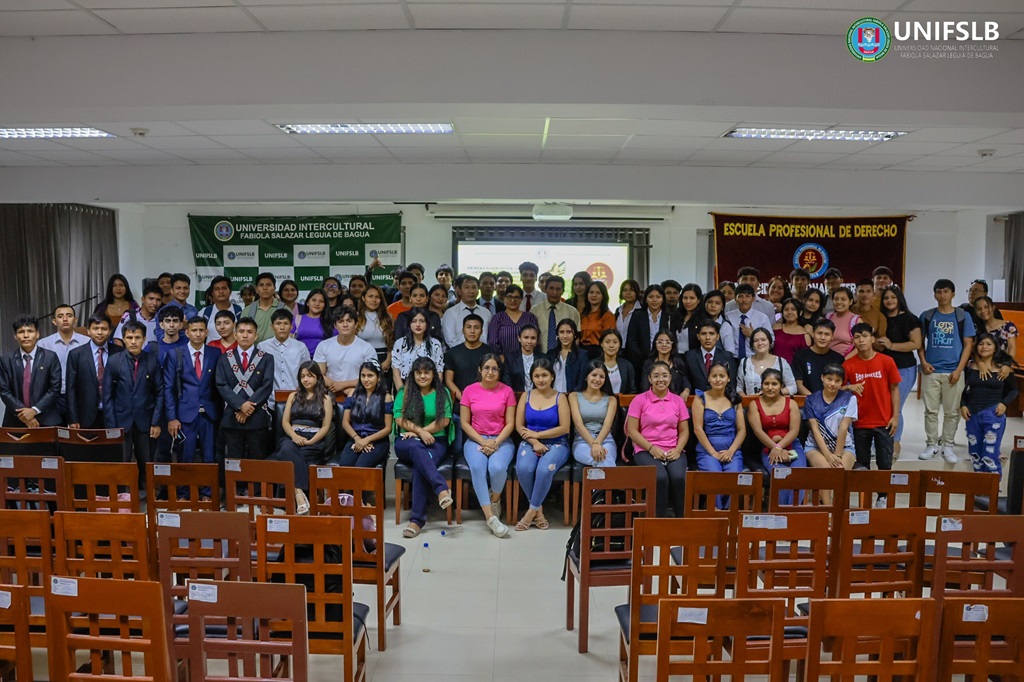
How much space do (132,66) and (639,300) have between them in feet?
14.0

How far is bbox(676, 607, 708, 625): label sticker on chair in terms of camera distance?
1699 millimetres

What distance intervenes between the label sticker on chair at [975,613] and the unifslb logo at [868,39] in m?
3.12

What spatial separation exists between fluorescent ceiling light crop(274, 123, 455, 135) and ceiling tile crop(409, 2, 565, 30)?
127cm

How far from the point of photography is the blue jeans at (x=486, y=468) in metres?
4.62

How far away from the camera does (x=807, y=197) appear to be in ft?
22.0

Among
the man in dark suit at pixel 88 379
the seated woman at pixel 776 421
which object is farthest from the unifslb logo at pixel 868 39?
the man in dark suit at pixel 88 379

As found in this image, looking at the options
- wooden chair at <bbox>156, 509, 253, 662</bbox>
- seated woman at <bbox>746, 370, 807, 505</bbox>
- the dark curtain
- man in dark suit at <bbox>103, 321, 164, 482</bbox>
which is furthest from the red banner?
wooden chair at <bbox>156, 509, 253, 662</bbox>

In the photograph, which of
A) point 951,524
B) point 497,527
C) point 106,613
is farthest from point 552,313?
point 106,613

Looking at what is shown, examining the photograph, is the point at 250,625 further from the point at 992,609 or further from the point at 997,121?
the point at 997,121

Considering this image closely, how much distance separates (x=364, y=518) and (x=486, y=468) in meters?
1.71

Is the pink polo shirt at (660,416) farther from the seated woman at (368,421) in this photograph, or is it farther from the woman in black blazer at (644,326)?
the seated woman at (368,421)

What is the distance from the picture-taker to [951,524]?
2.39 meters

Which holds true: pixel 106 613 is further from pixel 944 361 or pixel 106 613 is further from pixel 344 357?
pixel 944 361

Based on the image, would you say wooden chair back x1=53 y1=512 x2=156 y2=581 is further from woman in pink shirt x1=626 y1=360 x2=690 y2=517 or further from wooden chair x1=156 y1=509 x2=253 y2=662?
woman in pink shirt x1=626 y1=360 x2=690 y2=517
